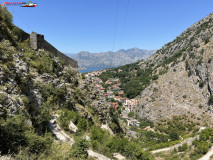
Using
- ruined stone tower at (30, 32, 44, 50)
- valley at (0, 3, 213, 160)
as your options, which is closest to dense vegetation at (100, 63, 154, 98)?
valley at (0, 3, 213, 160)

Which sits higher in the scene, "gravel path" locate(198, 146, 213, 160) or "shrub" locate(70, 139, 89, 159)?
"shrub" locate(70, 139, 89, 159)

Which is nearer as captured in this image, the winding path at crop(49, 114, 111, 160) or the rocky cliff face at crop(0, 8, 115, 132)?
the rocky cliff face at crop(0, 8, 115, 132)

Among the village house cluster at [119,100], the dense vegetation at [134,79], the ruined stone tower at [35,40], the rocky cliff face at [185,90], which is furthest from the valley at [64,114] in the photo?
the dense vegetation at [134,79]

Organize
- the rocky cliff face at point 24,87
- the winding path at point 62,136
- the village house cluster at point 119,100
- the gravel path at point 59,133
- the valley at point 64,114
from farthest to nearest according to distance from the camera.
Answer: the village house cluster at point 119,100 → the gravel path at point 59,133 → the winding path at point 62,136 → the rocky cliff face at point 24,87 → the valley at point 64,114

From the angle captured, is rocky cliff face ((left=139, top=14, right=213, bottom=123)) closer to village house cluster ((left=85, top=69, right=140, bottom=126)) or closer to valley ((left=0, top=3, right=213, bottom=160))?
valley ((left=0, top=3, right=213, bottom=160))

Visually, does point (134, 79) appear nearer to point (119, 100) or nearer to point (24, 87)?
point (119, 100)

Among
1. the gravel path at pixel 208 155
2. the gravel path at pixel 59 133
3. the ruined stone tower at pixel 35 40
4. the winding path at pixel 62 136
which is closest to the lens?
the winding path at pixel 62 136

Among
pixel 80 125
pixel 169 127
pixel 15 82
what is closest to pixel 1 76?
pixel 15 82

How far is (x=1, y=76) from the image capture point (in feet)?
18.0

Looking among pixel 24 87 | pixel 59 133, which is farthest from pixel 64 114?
pixel 24 87

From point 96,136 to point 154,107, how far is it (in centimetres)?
4983

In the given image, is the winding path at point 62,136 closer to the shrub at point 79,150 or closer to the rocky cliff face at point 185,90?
the shrub at point 79,150

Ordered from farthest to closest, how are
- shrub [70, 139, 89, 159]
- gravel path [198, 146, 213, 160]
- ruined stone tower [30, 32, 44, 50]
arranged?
1. gravel path [198, 146, 213, 160]
2. ruined stone tower [30, 32, 44, 50]
3. shrub [70, 139, 89, 159]

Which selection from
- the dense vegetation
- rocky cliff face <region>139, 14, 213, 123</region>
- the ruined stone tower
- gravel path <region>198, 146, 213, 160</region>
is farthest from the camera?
the dense vegetation
